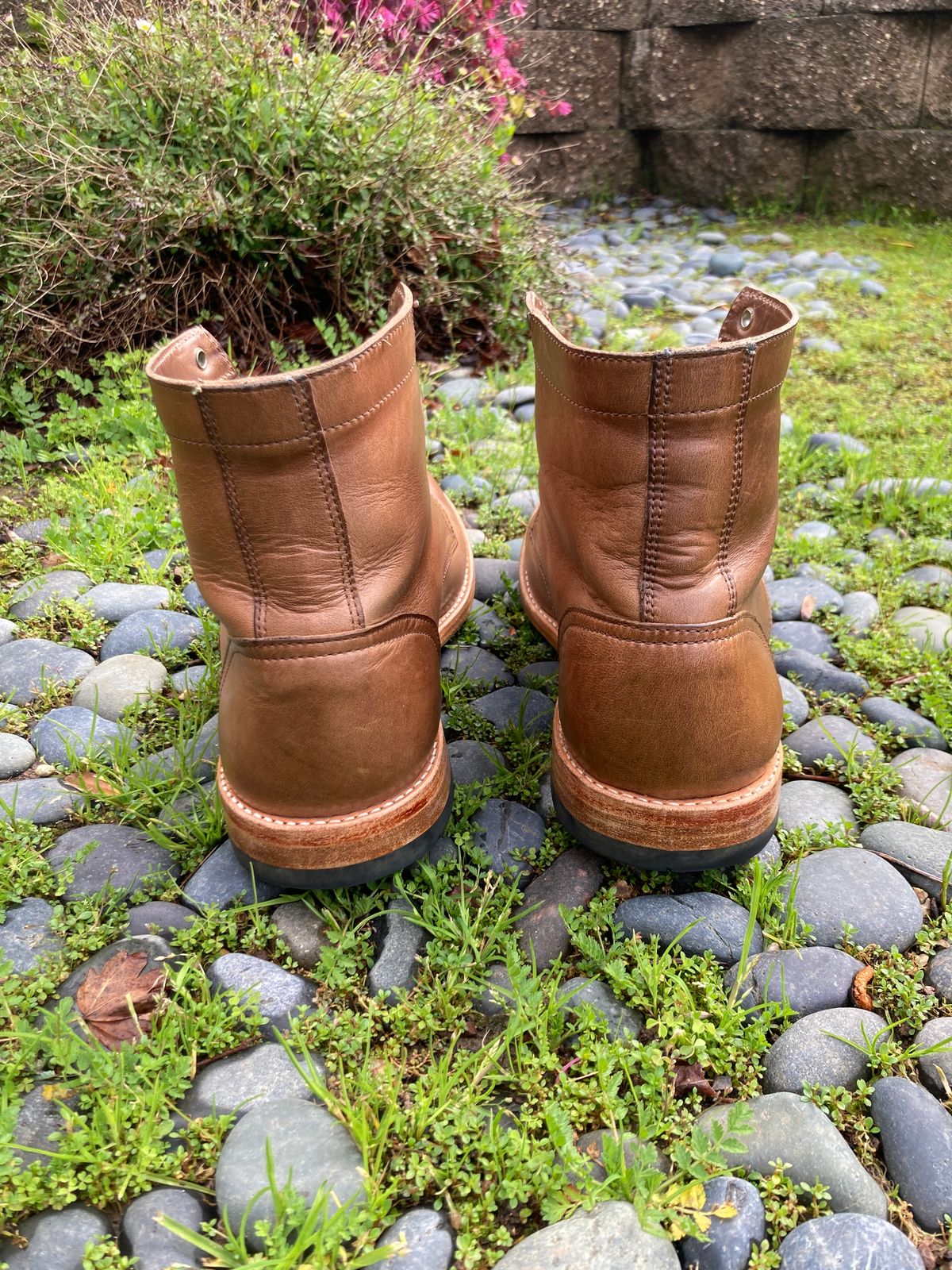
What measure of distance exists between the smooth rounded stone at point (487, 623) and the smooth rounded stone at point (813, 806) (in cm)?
77

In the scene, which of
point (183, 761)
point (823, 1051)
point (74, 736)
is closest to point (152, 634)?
point (74, 736)

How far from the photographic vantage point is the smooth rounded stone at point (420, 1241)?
44.2 inches

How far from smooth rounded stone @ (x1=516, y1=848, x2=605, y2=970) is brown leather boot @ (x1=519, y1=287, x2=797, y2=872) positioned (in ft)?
0.28

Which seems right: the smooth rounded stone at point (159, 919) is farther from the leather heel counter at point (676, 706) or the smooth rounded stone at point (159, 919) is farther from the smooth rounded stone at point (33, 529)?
the smooth rounded stone at point (33, 529)

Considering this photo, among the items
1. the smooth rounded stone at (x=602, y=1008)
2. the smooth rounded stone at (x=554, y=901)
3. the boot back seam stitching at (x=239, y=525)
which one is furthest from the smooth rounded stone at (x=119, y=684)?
the smooth rounded stone at (x=602, y=1008)

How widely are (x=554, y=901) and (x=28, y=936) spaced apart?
86 cm

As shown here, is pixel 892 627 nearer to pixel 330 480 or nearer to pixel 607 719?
pixel 607 719

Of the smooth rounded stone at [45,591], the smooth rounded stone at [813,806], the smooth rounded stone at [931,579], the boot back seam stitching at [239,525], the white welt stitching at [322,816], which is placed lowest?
the smooth rounded stone at [813,806]

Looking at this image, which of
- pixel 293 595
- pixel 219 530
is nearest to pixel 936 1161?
pixel 293 595

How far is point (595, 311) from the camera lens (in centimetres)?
453

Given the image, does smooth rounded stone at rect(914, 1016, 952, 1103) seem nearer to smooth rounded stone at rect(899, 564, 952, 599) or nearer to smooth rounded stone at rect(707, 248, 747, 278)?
smooth rounded stone at rect(899, 564, 952, 599)

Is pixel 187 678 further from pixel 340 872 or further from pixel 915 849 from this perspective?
pixel 915 849

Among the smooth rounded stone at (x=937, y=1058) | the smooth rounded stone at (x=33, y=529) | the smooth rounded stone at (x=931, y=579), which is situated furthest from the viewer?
the smooth rounded stone at (x=33, y=529)

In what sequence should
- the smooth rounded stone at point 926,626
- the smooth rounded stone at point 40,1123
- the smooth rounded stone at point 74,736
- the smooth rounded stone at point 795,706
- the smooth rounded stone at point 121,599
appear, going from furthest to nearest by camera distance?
1. the smooth rounded stone at point 121,599
2. the smooth rounded stone at point 926,626
3. the smooth rounded stone at point 795,706
4. the smooth rounded stone at point 74,736
5. the smooth rounded stone at point 40,1123
